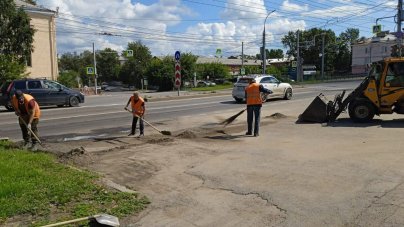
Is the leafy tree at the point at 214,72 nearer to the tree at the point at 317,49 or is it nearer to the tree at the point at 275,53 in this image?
the tree at the point at 317,49

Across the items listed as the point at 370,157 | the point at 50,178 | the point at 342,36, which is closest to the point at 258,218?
the point at 50,178

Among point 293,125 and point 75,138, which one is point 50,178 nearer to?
point 75,138

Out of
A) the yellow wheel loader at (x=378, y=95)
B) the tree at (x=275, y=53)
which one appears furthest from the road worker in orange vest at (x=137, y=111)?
the tree at (x=275, y=53)

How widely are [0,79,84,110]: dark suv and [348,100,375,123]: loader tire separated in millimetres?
16041

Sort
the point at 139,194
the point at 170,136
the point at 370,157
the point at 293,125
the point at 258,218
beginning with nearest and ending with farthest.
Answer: the point at 258,218 → the point at 139,194 → the point at 370,157 → the point at 170,136 → the point at 293,125

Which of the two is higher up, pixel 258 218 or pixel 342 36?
pixel 342 36

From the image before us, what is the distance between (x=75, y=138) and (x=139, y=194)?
6.71 metres

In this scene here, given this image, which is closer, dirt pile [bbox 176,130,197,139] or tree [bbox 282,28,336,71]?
dirt pile [bbox 176,130,197,139]

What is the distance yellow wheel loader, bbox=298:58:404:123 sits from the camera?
14.1 meters

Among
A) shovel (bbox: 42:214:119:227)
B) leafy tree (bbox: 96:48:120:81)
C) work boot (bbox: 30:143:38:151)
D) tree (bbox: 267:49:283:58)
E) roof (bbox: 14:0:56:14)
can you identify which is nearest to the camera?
shovel (bbox: 42:214:119:227)

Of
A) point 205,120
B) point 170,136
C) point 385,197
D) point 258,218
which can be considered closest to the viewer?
point 258,218

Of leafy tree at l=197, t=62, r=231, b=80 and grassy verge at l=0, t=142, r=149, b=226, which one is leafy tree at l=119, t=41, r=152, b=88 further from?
grassy verge at l=0, t=142, r=149, b=226

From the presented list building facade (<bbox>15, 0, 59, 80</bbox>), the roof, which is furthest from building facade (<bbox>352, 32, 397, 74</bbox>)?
the roof

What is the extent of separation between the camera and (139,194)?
21.4ft
